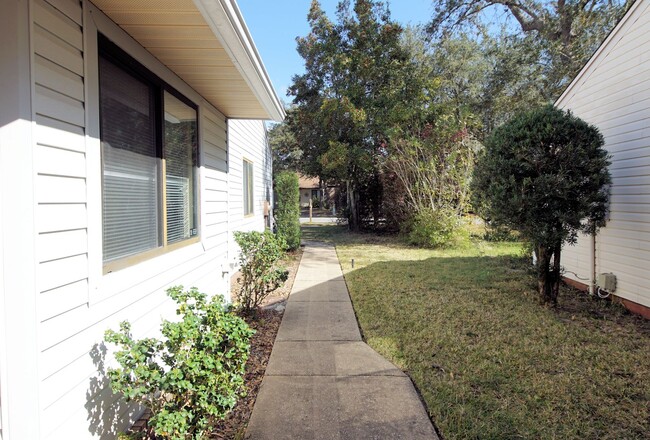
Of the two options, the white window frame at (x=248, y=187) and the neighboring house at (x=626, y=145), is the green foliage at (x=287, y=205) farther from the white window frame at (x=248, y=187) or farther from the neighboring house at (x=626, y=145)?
the neighboring house at (x=626, y=145)

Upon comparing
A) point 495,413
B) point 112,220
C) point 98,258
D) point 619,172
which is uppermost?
point 619,172

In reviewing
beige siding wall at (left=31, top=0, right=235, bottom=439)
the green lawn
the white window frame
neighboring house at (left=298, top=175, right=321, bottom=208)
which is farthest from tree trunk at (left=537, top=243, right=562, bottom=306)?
neighboring house at (left=298, top=175, right=321, bottom=208)

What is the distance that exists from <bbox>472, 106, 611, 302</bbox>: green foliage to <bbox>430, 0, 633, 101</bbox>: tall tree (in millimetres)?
7933

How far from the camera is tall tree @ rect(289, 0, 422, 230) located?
488 inches

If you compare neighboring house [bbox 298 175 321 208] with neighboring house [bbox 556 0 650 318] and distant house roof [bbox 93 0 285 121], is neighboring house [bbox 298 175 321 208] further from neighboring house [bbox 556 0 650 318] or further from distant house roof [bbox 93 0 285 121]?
distant house roof [bbox 93 0 285 121]

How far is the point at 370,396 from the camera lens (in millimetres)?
2826

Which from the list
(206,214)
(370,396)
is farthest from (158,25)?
(370,396)

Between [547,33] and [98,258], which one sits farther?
[547,33]

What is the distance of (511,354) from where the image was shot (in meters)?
3.55

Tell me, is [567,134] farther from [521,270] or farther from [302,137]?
[302,137]

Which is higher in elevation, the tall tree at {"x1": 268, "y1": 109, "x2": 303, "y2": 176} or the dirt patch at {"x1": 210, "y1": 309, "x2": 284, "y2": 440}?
the tall tree at {"x1": 268, "y1": 109, "x2": 303, "y2": 176}

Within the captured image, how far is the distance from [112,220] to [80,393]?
99 centimetres

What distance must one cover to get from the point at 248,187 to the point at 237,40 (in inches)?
246

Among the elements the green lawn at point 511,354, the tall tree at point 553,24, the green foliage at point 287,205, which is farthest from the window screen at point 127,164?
the tall tree at point 553,24
